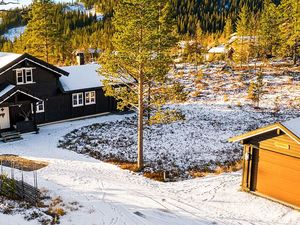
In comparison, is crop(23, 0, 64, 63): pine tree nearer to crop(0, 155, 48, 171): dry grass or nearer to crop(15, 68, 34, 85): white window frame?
crop(15, 68, 34, 85): white window frame

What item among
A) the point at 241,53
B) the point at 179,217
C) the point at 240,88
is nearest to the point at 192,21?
the point at 241,53

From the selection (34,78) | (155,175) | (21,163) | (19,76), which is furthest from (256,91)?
(21,163)

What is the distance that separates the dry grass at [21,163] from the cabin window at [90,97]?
12456 millimetres

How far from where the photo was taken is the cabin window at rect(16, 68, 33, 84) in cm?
3241

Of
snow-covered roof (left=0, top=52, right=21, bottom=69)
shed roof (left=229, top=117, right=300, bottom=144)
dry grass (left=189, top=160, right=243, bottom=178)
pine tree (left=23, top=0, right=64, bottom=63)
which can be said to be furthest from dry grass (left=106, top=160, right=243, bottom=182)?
pine tree (left=23, top=0, right=64, bottom=63)

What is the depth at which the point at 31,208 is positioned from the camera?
54.3 feet

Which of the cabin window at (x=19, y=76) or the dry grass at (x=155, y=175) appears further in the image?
the cabin window at (x=19, y=76)

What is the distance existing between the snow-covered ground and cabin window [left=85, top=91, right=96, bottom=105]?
11.8m

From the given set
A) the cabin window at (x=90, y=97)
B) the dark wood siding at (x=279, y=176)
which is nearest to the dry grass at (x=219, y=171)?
the dark wood siding at (x=279, y=176)

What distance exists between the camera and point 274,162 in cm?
1862

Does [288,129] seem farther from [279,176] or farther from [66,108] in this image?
[66,108]

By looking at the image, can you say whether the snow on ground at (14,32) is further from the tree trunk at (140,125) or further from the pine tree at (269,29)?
the tree trunk at (140,125)

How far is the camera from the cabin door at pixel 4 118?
3042 cm

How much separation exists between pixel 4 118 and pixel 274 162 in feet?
73.3
